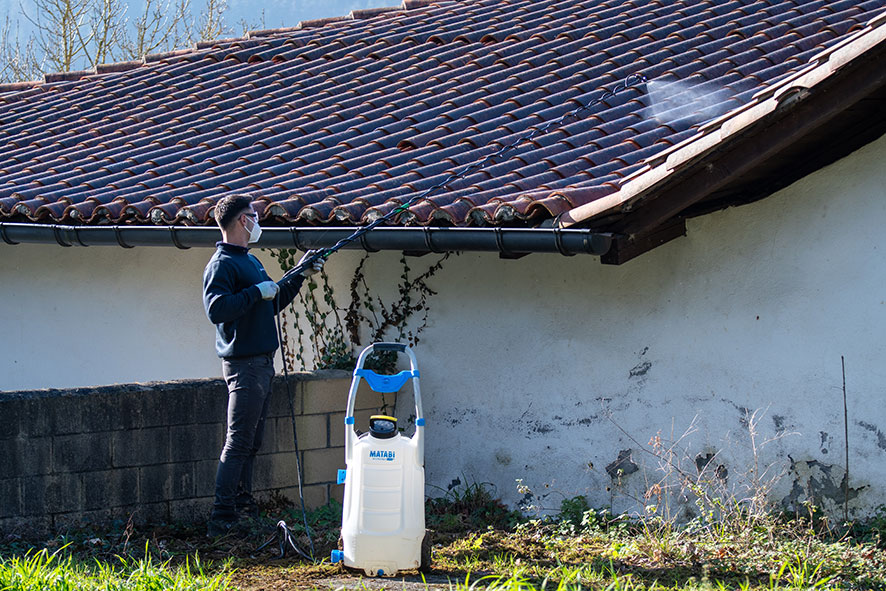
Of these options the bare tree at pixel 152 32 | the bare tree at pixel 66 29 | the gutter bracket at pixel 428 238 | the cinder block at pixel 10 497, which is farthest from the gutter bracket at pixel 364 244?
the bare tree at pixel 152 32

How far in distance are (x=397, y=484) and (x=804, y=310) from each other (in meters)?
2.48

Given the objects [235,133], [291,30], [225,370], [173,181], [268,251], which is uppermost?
[291,30]

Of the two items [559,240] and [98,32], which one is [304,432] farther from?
[98,32]

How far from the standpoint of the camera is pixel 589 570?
4.83m

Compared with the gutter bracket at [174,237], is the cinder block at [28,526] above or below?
below

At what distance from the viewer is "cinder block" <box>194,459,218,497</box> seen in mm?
6031

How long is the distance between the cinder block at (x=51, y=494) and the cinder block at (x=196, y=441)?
21.8 inches

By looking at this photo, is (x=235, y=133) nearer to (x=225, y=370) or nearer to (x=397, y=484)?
(x=225, y=370)

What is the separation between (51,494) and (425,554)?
2.20 meters

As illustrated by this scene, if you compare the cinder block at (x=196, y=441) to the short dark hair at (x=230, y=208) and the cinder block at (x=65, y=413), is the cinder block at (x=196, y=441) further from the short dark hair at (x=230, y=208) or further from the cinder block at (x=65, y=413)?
the short dark hair at (x=230, y=208)

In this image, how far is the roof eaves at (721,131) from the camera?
4973 millimetres

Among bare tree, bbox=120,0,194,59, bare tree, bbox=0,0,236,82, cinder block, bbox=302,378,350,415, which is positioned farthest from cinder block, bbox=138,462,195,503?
bare tree, bbox=120,0,194,59

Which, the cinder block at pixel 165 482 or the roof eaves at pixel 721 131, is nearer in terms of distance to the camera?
the roof eaves at pixel 721 131

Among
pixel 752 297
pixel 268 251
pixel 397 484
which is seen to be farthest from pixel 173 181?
pixel 752 297
